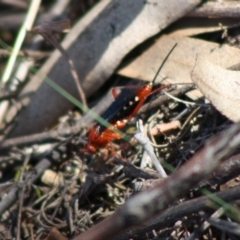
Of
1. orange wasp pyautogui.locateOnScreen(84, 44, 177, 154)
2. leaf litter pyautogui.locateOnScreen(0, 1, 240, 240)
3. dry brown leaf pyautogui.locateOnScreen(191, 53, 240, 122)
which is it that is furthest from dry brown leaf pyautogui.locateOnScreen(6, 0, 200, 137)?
dry brown leaf pyautogui.locateOnScreen(191, 53, 240, 122)

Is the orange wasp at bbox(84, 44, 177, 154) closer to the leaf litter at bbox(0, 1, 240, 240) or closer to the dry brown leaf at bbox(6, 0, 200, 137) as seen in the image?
the leaf litter at bbox(0, 1, 240, 240)

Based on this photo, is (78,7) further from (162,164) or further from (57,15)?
(162,164)

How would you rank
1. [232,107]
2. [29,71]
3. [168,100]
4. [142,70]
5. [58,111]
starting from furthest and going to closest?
[29,71] < [58,111] < [142,70] < [168,100] < [232,107]

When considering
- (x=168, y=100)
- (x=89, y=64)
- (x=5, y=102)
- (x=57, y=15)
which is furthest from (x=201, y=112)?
(x=57, y=15)

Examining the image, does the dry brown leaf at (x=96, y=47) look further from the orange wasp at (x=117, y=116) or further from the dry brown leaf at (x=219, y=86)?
the dry brown leaf at (x=219, y=86)

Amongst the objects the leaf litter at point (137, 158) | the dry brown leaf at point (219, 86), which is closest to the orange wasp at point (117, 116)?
the leaf litter at point (137, 158)

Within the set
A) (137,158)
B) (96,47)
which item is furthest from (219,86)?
Answer: (96,47)

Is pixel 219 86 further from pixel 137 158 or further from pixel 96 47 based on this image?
pixel 96 47
